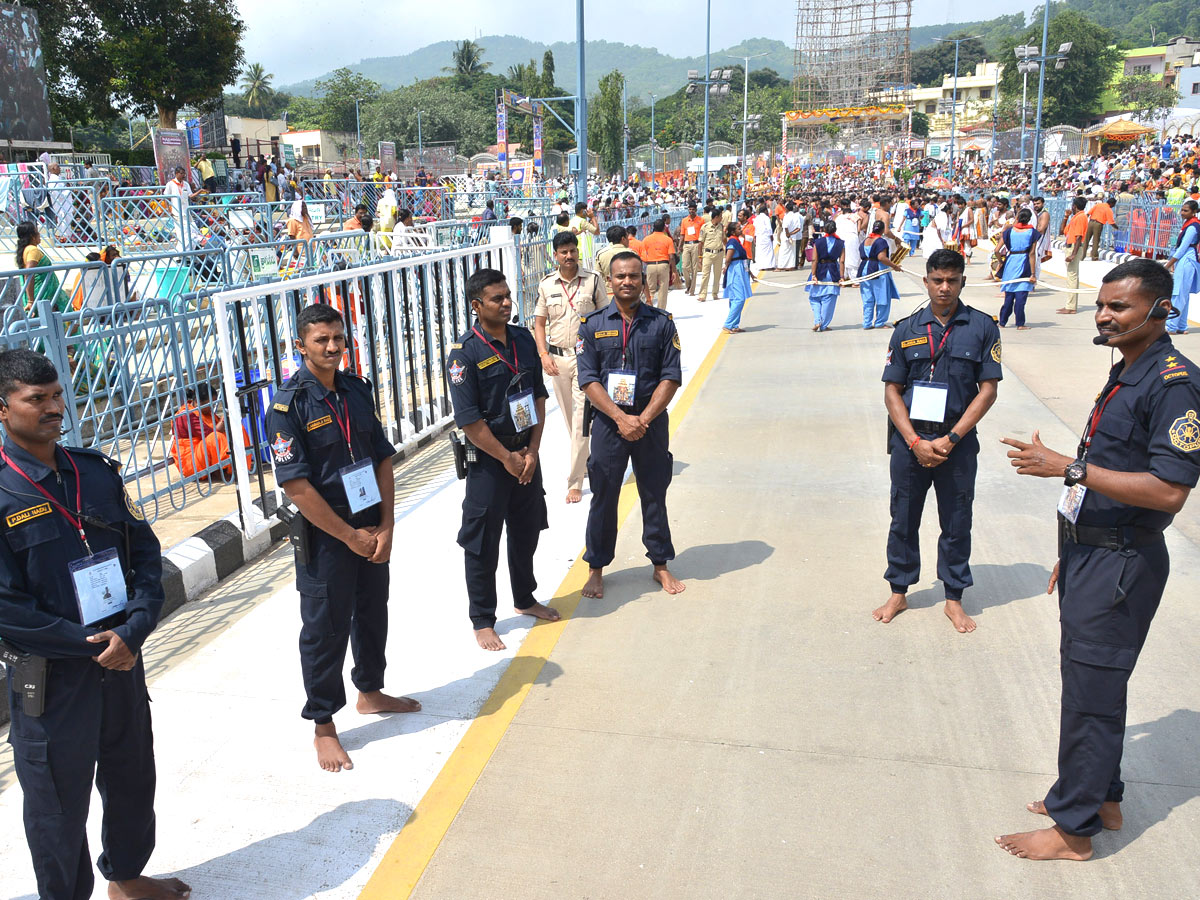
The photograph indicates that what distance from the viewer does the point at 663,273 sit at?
1466cm

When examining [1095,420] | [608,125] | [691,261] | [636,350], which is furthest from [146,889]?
[608,125]

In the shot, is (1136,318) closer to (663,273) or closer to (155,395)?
(155,395)

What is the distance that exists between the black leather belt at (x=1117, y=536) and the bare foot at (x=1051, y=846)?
0.97 meters

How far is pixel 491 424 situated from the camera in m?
4.64

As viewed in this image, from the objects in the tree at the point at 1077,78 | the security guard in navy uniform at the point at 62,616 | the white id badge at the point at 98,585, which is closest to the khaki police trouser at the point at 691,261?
the security guard in navy uniform at the point at 62,616

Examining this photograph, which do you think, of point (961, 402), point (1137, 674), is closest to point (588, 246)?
point (961, 402)

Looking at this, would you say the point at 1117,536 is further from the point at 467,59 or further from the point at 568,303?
the point at 467,59

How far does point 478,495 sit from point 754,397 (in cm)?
623

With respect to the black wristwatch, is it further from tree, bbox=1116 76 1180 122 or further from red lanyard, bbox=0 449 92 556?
tree, bbox=1116 76 1180 122

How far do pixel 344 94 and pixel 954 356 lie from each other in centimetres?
9819

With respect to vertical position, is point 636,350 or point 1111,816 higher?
point 636,350

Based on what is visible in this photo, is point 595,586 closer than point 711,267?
Yes

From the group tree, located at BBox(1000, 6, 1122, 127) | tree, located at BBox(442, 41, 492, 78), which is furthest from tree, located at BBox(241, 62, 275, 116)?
tree, located at BBox(1000, 6, 1122, 127)

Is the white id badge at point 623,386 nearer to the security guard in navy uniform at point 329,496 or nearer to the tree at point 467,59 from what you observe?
the security guard in navy uniform at point 329,496
